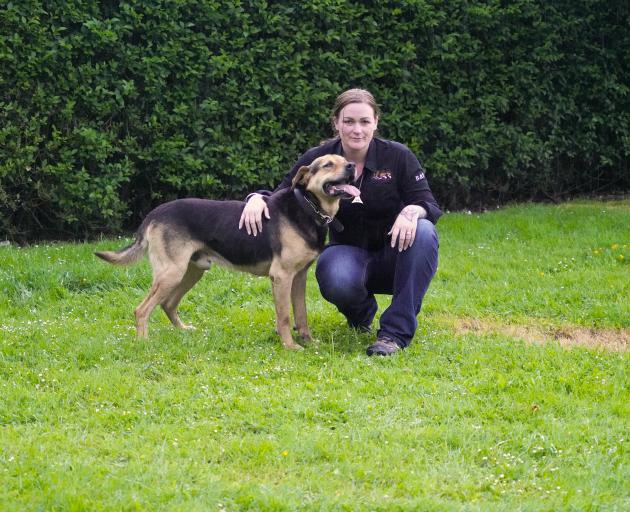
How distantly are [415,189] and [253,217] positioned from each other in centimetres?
122

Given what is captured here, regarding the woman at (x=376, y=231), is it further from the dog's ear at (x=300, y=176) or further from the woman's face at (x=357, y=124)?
the dog's ear at (x=300, y=176)

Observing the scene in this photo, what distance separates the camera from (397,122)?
37.7ft

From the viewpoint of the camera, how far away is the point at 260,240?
686 centimetres

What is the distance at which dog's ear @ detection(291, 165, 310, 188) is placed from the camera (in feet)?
22.0

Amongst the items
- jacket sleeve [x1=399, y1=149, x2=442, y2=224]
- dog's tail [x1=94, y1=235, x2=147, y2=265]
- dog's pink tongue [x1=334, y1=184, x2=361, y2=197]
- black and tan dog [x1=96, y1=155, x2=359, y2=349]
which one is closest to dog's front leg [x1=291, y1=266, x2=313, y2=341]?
black and tan dog [x1=96, y1=155, x2=359, y2=349]

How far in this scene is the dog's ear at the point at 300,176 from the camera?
6.71 meters

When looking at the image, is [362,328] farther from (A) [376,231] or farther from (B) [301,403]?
(B) [301,403]

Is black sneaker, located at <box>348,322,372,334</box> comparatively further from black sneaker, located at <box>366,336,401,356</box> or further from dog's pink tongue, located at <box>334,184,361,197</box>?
dog's pink tongue, located at <box>334,184,361,197</box>

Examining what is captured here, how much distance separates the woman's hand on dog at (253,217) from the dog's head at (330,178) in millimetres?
372

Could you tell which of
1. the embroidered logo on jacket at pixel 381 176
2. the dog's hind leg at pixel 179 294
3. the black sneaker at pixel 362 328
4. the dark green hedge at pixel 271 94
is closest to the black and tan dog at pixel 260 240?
the dog's hind leg at pixel 179 294

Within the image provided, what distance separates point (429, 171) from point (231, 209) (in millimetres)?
5430

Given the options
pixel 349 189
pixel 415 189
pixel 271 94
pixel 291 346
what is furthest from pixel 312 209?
pixel 271 94

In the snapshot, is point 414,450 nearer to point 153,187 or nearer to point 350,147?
point 350,147

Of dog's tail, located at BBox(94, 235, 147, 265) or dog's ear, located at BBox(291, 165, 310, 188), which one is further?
dog's tail, located at BBox(94, 235, 147, 265)
